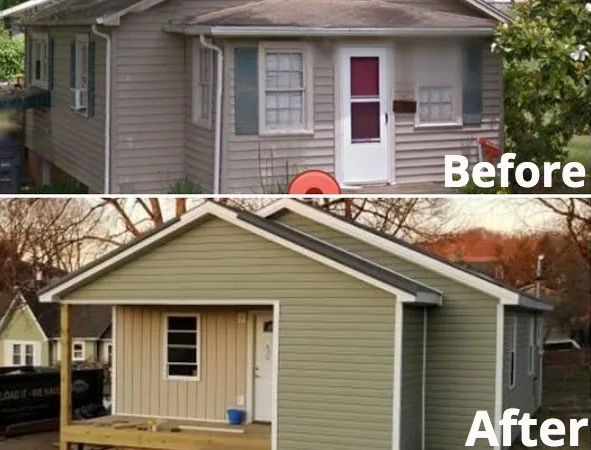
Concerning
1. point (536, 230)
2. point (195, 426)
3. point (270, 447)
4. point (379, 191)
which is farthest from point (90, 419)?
point (536, 230)

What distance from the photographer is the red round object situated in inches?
189

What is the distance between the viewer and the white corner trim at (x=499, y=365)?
5227 millimetres

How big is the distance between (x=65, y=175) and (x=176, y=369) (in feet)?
4.10

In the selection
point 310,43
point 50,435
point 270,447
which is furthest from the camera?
point 50,435

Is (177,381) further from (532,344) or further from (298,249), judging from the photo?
(532,344)

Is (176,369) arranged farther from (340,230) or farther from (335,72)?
(335,72)

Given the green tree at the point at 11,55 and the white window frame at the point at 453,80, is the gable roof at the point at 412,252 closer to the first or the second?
the white window frame at the point at 453,80

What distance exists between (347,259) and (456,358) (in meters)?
0.74

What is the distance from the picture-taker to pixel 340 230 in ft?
17.4

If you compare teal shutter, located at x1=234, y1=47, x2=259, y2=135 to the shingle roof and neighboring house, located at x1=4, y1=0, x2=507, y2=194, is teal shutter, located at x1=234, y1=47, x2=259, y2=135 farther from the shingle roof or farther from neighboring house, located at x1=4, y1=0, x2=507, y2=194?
the shingle roof

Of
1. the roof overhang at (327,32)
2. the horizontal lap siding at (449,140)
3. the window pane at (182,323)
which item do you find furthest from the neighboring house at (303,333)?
the roof overhang at (327,32)

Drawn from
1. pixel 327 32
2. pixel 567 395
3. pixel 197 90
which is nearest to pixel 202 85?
pixel 197 90

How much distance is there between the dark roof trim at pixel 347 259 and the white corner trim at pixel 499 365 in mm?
314

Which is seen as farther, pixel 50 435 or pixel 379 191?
pixel 50 435
